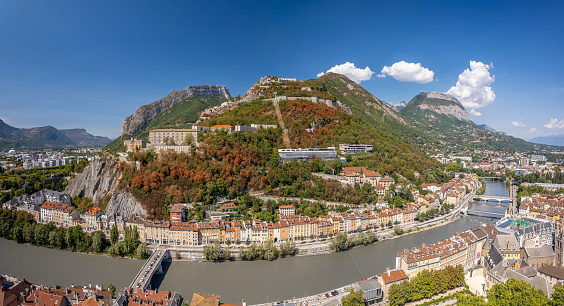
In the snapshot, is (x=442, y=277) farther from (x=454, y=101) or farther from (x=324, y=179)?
(x=454, y=101)

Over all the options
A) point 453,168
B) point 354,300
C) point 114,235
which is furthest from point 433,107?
point 114,235

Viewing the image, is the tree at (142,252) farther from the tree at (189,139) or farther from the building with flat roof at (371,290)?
the tree at (189,139)

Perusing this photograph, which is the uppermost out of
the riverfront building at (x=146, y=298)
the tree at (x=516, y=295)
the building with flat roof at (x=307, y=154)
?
the building with flat roof at (x=307, y=154)

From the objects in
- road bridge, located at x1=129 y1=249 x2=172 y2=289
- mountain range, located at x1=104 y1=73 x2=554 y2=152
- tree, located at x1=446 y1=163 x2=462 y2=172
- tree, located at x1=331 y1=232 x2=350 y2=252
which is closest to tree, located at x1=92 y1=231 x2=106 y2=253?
road bridge, located at x1=129 y1=249 x2=172 y2=289

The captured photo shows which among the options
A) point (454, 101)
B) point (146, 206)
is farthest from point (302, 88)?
point (454, 101)

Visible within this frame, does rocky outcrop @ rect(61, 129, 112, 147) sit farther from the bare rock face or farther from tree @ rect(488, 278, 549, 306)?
tree @ rect(488, 278, 549, 306)

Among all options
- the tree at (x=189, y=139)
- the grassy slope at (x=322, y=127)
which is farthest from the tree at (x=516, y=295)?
the tree at (x=189, y=139)

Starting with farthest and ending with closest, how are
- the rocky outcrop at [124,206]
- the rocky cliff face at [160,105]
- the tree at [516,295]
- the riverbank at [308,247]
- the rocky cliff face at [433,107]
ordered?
the rocky cliff face at [433,107] < the rocky cliff face at [160,105] < the rocky outcrop at [124,206] < the riverbank at [308,247] < the tree at [516,295]
